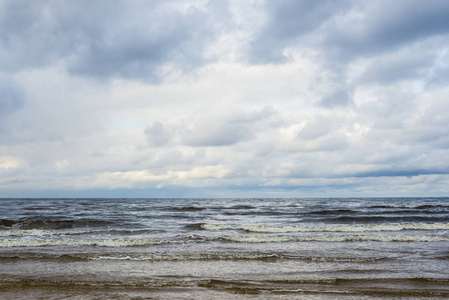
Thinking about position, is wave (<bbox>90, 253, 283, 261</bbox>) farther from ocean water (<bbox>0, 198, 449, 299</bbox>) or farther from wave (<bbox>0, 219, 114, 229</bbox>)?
wave (<bbox>0, 219, 114, 229</bbox>)

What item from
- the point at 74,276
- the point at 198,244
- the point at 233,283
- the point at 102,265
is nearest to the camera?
the point at 233,283

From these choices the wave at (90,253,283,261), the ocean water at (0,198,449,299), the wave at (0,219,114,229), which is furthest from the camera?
the wave at (0,219,114,229)

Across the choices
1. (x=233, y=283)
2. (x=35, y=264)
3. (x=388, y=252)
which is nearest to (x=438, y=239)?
(x=388, y=252)

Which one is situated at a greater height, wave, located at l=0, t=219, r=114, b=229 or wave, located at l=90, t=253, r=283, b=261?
wave, located at l=90, t=253, r=283, b=261

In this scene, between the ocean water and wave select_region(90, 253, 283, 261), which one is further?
wave select_region(90, 253, 283, 261)

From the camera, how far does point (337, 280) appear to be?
10320mm

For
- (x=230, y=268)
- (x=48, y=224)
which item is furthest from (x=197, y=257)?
(x=48, y=224)

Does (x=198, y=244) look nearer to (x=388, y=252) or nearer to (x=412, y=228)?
(x=388, y=252)

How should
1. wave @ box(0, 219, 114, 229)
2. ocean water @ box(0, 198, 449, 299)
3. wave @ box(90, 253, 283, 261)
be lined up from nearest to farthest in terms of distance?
1. ocean water @ box(0, 198, 449, 299)
2. wave @ box(90, 253, 283, 261)
3. wave @ box(0, 219, 114, 229)

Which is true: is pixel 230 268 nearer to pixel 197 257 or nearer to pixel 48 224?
pixel 197 257

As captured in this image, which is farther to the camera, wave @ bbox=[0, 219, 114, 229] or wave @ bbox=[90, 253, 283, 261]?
wave @ bbox=[0, 219, 114, 229]

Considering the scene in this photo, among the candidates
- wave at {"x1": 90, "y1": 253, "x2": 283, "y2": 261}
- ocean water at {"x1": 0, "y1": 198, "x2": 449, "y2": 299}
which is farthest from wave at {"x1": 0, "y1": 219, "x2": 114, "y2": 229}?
wave at {"x1": 90, "y1": 253, "x2": 283, "y2": 261}

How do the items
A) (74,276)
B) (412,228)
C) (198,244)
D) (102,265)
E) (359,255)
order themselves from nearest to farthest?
(74,276) < (102,265) < (359,255) < (198,244) < (412,228)

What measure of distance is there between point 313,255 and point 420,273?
4255mm
